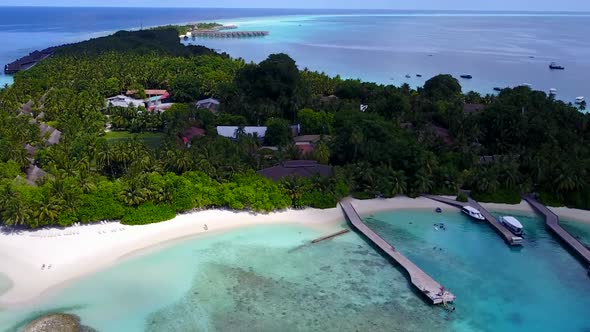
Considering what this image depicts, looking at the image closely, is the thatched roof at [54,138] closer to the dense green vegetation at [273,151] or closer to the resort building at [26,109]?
the dense green vegetation at [273,151]

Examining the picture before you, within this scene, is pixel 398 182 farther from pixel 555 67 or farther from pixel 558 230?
pixel 555 67

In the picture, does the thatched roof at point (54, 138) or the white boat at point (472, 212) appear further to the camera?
the thatched roof at point (54, 138)

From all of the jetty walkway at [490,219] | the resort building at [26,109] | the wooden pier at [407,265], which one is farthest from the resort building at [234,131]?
the resort building at [26,109]

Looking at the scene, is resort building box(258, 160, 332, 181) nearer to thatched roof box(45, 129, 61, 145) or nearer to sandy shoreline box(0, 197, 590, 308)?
sandy shoreline box(0, 197, 590, 308)

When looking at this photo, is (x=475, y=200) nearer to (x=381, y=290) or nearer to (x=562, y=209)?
(x=562, y=209)

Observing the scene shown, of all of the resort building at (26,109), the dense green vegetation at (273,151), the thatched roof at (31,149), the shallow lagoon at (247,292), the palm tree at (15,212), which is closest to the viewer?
the shallow lagoon at (247,292)

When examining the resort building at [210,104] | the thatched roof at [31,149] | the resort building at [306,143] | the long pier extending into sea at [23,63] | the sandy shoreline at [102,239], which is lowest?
the sandy shoreline at [102,239]

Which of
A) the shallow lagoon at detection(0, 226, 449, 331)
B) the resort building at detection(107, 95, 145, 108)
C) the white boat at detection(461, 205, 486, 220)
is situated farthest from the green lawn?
the white boat at detection(461, 205, 486, 220)
